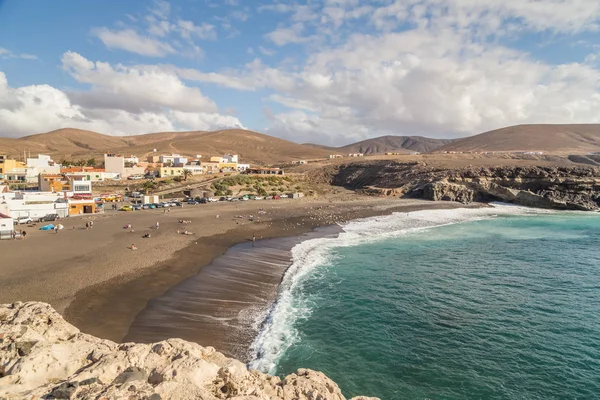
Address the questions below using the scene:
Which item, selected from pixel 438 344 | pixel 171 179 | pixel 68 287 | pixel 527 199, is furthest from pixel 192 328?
pixel 527 199

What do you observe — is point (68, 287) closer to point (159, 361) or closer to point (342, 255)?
point (159, 361)

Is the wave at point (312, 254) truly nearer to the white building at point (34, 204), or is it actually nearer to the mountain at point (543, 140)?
the white building at point (34, 204)

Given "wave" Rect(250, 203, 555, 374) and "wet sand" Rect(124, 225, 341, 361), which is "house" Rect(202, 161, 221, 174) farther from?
"wet sand" Rect(124, 225, 341, 361)

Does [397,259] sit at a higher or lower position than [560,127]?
lower

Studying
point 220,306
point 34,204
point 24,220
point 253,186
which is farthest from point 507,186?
point 24,220

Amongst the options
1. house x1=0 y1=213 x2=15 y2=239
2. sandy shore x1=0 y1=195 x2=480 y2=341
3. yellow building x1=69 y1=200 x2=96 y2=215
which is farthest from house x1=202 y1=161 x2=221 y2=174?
house x1=0 y1=213 x2=15 y2=239

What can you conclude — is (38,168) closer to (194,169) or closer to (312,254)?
(194,169)

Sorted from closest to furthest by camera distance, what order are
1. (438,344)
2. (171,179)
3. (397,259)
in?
(438,344) → (397,259) → (171,179)
